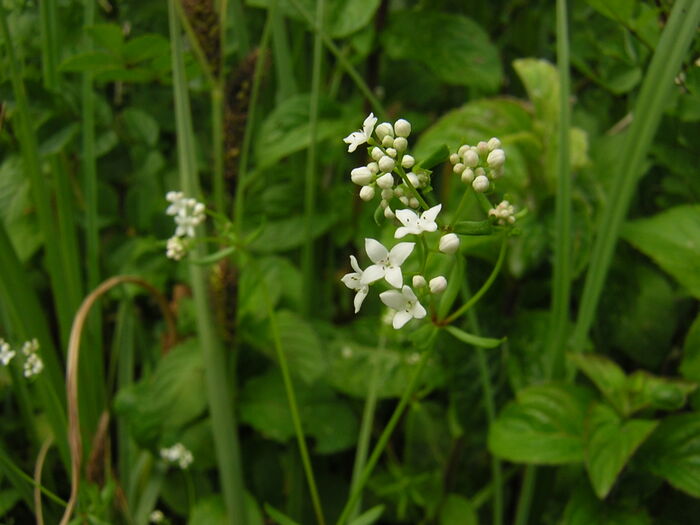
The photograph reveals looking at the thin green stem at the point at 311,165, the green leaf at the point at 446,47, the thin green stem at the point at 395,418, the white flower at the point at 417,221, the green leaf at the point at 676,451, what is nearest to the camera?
the white flower at the point at 417,221

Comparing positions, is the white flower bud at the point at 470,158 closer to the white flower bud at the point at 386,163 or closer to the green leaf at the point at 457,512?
the white flower bud at the point at 386,163

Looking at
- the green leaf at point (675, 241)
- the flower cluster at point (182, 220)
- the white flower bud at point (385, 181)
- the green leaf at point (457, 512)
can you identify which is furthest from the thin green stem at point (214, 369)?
the green leaf at point (675, 241)

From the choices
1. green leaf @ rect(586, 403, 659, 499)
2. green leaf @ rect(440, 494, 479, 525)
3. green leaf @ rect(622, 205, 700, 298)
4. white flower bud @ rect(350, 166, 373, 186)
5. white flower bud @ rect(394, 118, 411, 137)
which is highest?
white flower bud @ rect(394, 118, 411, 137)

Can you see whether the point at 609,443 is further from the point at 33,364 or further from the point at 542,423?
the point at 33,364

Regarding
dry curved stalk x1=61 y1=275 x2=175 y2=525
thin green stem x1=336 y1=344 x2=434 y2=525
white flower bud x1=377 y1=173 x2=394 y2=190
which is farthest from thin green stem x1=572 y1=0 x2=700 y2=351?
dry curved stalk x1=61 y1=275 x2=175 y2=525

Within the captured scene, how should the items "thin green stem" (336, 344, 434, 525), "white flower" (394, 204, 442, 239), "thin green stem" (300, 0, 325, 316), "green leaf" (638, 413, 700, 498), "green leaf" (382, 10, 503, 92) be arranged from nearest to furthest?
1. "white flower" (394, 204, 442, 239)
2. "thin green stem" (336, 344, 434, 525)
3. "green leaf" (638, 413, 700, 498)
4. "thin green stem" (300, 0, 325, 316)
5. "green leaf" (382, 10, 503, 92)

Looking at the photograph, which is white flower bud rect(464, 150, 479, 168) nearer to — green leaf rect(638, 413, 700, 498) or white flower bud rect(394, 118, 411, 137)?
white flower bud rect(394, 118, 411, 137)

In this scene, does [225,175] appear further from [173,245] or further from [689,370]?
Result: [689,370]

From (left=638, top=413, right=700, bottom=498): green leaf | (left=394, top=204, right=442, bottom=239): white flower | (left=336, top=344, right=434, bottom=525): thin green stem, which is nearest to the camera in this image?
(left=394, top=204, right=442, bottom=239): white flower
